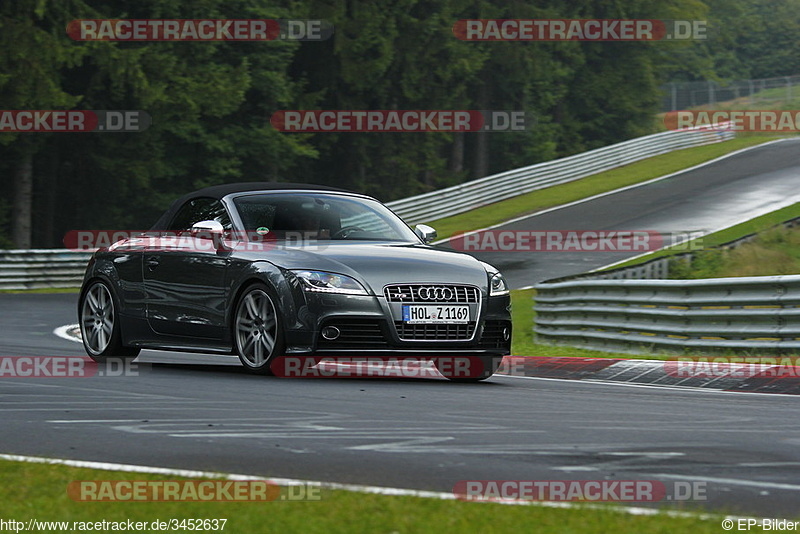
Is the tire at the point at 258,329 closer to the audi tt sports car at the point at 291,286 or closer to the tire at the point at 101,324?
the audi tt sports car at the point at 291,286

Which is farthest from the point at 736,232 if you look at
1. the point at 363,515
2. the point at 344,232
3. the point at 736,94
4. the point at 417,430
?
the point at 736,94

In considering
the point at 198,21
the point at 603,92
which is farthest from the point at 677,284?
the point at 603,92

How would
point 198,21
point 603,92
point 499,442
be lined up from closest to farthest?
point 499,442 → point 198,21 → point 603,92

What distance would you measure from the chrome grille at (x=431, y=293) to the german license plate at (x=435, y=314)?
5cm

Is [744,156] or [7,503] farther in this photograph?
[744,156]

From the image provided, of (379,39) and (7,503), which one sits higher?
(379,39)

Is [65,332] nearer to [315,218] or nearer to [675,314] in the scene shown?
[315,218]

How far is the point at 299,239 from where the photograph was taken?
11555 mm

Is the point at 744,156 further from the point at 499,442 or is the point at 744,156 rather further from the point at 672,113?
the point at 499,442

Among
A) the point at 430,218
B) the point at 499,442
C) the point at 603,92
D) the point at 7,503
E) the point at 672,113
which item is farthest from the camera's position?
the point at 672,113

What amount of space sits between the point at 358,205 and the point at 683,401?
371 centimetres

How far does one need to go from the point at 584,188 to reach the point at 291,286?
31741 mm

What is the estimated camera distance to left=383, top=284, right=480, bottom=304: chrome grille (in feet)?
35.4

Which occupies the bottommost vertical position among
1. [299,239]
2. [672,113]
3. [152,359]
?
[152,359]
